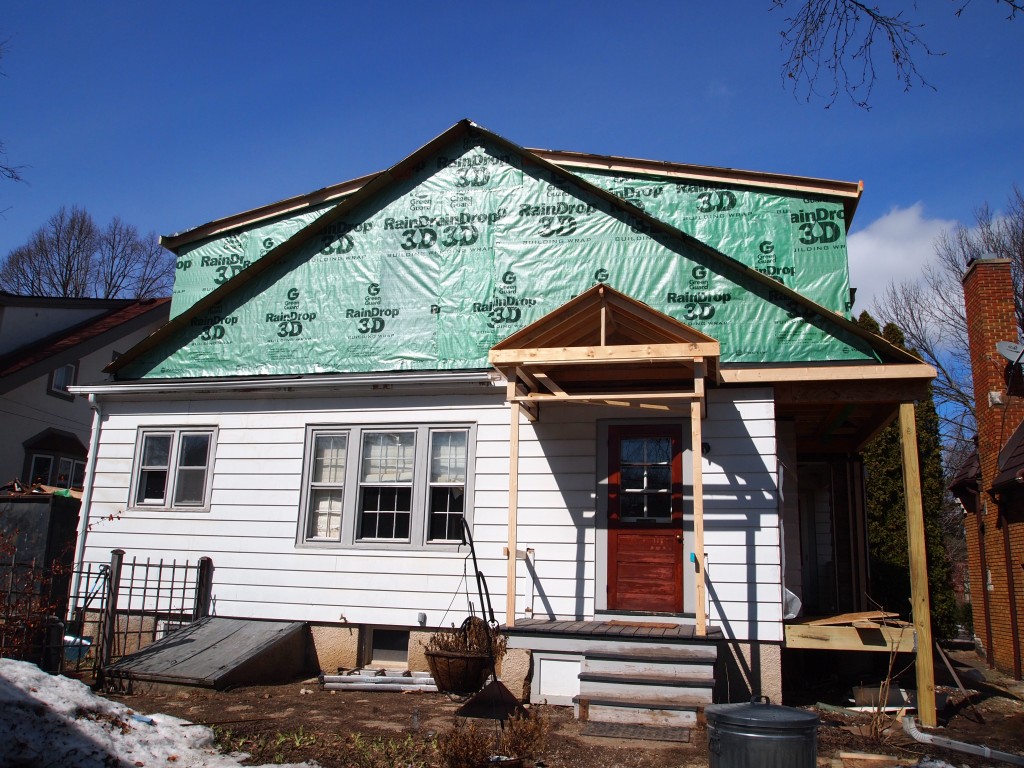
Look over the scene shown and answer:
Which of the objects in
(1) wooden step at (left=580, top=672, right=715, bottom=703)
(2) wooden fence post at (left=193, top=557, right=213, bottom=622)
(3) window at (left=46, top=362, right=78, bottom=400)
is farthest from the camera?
(3) window at (left=46, top=362, right=78, bottom=400)

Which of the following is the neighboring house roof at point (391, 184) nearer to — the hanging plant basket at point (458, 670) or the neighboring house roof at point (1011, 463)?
the neighboring house roof at point (1011, 463)

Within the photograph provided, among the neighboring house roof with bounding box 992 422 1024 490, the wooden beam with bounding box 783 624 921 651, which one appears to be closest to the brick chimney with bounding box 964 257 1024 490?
the neighboring house roof with bounding box 992 422 1024 490

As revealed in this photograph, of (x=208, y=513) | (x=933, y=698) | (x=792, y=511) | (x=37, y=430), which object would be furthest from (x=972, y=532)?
(x=37, y=430)

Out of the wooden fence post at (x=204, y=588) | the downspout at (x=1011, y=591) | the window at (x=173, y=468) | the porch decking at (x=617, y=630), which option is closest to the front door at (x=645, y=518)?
the porch decking at (x=617, y=630)

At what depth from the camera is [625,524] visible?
32.0 ft

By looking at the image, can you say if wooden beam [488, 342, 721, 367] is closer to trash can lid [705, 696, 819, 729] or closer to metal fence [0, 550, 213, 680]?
trash can lid [705, 696, 819, 729]

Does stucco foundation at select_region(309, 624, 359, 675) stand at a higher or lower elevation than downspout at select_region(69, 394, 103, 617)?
lower

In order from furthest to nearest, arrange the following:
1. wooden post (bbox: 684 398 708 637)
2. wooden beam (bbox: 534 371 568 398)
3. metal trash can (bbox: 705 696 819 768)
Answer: wooden beam (bbox: 534 371 568 398) < wooden post (bbox: 684 398 708 637) < metal trash can (bbox: 705 696 819 768)

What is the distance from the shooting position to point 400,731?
7.38 metres

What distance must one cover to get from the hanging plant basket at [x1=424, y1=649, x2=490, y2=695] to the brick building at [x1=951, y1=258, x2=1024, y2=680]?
9.57 meters

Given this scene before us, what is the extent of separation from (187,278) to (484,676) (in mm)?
8329

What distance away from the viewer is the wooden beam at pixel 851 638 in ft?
28.9

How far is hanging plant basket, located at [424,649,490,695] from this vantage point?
912 cm

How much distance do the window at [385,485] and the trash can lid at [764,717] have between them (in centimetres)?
559
